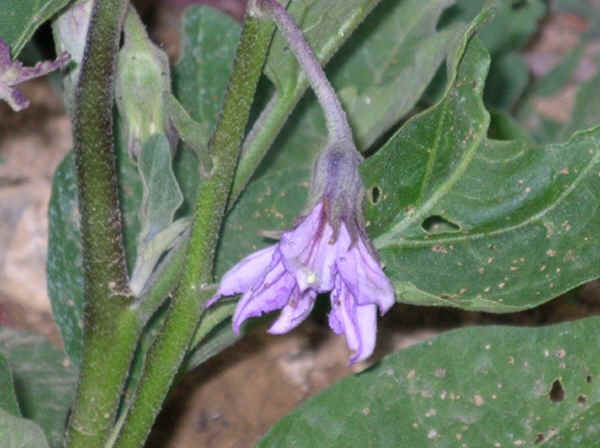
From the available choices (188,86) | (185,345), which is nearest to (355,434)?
(185,345)

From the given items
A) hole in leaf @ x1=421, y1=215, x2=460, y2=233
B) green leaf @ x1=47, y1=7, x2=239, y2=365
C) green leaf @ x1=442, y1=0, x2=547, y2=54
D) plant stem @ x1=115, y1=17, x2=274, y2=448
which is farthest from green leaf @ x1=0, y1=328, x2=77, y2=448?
green leaf @ x1=442, y1=0, x2=547, y2=54

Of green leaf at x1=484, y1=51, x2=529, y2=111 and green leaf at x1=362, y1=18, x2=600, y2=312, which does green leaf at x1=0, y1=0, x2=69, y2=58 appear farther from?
green leaf at x1=484, y1=51, x2=529, y2=111

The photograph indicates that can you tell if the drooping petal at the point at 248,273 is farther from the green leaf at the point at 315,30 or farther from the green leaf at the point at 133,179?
the green leaf at the point at 133,179

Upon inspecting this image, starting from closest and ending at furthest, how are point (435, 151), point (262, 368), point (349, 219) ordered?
point (349, 219) → point (435, 151) → point (262, 368)

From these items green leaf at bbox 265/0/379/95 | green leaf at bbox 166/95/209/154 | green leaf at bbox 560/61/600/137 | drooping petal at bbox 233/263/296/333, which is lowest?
green leaf at bbox 560/61/600/137

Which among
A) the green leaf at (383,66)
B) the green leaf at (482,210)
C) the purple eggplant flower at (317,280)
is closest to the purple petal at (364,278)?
the purple eggplant flower at (317,280)

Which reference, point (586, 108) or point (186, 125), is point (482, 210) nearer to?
point (186, 125)

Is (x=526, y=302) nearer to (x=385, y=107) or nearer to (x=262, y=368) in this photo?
(x=385, y=107)

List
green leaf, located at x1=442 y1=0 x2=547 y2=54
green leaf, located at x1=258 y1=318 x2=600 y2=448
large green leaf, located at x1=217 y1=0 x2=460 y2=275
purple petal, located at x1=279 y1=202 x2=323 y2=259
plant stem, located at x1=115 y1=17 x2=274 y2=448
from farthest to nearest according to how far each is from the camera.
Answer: green leaf, located at x1=442 y1=0 x2=547 y2=54 → large green leaf, located at x1=217 y1=0 x2=460 y2=275 → green leaf, located at x1=258 y1=318 x2=600 y2=448 → plant stem, located at x1=115 y1=17 x2=274 y2=448 → purple petal, located at x1=279 y1=202 x2=323 y2=259
